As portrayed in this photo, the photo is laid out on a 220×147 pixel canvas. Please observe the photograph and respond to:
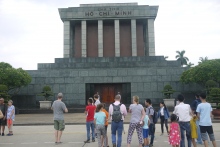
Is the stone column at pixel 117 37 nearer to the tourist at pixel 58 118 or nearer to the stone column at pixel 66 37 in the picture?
the stone column at pixel 66 37

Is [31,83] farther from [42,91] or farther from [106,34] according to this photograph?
[106,34]

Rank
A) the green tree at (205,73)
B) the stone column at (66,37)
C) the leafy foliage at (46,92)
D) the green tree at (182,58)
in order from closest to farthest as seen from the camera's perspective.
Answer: the green tree at (205,73) → the leafy foliage at (46,92) → the stone column at (66,37) → the green tree at (182,58)

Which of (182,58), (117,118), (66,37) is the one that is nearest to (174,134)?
(117,118)

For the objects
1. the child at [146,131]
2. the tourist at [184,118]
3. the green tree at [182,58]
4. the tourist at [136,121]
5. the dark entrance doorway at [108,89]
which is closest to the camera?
the tourist at [184,118]

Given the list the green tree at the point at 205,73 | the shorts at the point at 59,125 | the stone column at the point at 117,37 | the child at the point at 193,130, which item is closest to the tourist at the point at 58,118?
the shorts at the point at 59,125

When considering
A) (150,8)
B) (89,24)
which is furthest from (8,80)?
(150,8)

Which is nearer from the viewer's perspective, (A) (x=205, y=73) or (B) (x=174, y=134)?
(B) (x=174, y=134)

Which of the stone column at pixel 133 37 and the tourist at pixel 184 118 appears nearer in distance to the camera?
the tourist at pixel 184 118

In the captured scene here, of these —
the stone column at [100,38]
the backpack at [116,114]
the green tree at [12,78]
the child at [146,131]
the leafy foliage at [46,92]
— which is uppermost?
the stone column at [100,38]

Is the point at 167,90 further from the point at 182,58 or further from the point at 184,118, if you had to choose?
the point at 182,58

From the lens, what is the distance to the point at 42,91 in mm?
24719

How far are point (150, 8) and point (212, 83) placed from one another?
15.6m

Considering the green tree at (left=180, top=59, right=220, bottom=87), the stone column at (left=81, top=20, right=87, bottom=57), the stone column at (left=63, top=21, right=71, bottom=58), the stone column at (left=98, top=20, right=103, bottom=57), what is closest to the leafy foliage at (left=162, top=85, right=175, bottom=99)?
the green tree at (left=180, top=59, right=220, bottom=87)

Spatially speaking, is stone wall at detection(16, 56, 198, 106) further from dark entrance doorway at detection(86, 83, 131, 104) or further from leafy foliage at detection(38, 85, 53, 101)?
leafy foliage at detection(38, 85, 53, 101)
